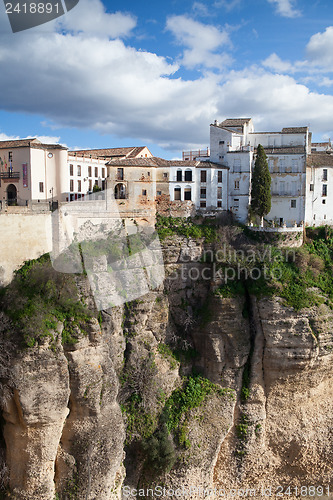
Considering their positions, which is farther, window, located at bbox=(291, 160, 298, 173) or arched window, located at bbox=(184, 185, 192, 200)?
window, located at bbox=(291, 160, 298, 173)

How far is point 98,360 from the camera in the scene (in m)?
18.8

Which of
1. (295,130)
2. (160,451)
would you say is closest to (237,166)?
(295,130)

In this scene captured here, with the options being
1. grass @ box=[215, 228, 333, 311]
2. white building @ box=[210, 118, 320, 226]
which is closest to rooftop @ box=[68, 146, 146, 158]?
white building @ box=[210, 118, 320, 226]

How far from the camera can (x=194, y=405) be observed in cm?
2161

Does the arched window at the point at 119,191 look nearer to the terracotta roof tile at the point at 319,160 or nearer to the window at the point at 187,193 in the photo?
the window at the point at 187,193

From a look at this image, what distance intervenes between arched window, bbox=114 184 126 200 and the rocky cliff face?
321 cm

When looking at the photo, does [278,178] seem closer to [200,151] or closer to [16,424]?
[200,151]

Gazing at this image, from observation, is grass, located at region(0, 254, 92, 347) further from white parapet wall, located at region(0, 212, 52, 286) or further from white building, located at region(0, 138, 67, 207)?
white building, located at region(0, 138, 67, 207)

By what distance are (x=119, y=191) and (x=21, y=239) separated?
20.3 feet

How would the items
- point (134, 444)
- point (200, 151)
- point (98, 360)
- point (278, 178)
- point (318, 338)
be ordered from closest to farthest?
point (98, 360)
point (134, 444)
point (318, 338)
point (278, 178)
point (200, 151)

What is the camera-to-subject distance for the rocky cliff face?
60.0ft

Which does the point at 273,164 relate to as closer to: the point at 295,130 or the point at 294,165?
the point at 294,165

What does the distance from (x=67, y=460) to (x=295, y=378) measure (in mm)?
10322

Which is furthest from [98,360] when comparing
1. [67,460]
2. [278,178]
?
[278,178]
